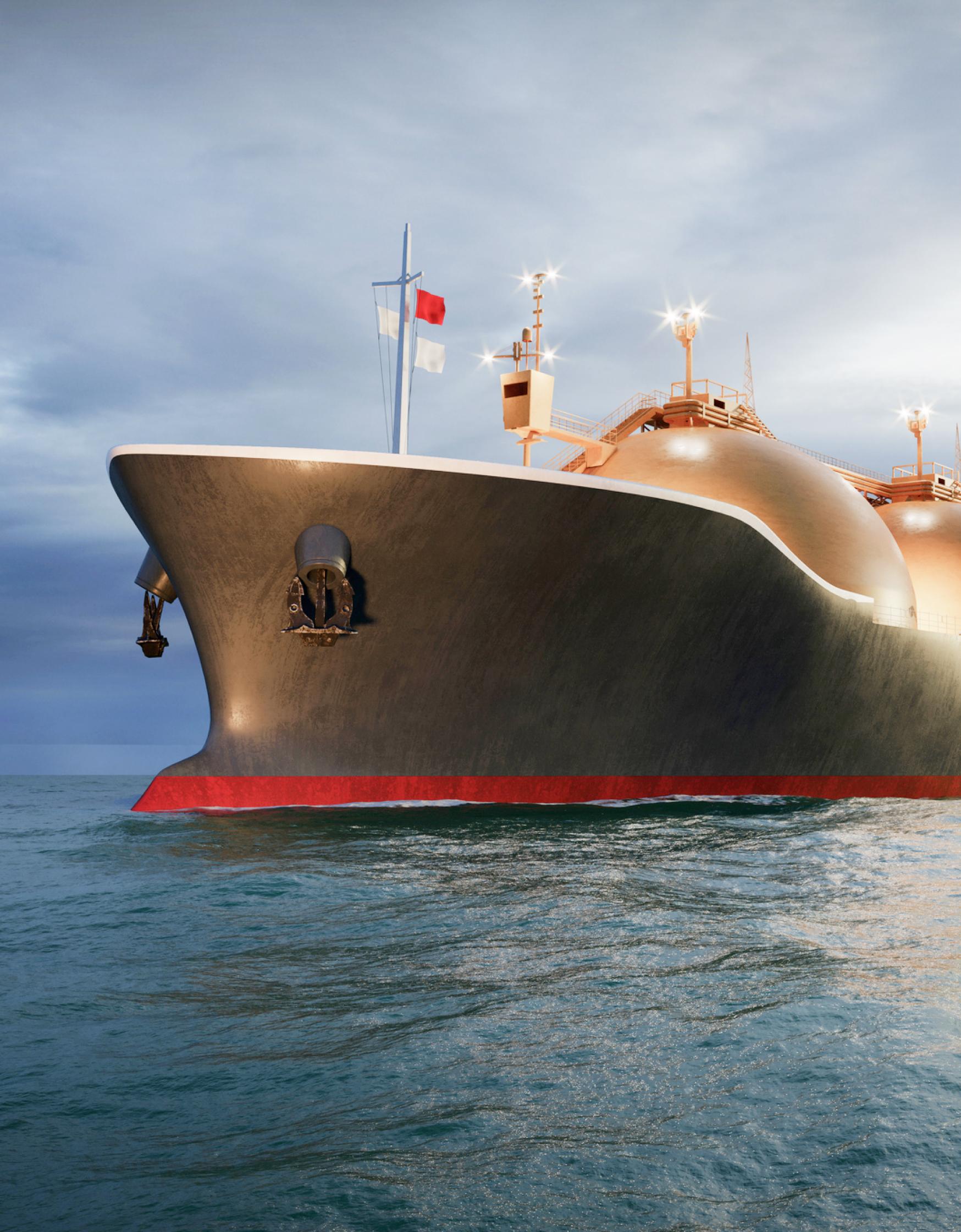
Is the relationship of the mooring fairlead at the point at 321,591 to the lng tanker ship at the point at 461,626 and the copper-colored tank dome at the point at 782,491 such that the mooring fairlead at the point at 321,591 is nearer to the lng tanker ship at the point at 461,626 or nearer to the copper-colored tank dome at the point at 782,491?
the lng tanker ship at the point at 461,626

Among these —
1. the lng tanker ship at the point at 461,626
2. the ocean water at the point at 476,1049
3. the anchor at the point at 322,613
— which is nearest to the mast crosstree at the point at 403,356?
the lng tanker ship at the point at 461,626

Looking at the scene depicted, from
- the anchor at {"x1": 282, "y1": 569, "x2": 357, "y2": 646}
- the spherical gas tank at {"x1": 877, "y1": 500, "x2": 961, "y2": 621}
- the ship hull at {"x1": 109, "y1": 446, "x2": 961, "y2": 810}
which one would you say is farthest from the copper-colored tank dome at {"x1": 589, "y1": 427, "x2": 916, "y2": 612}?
the anchor at {"x1": 282, "y1": 569, "x2": 357, "y2": 646}

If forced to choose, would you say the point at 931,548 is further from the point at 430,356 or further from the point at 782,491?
the point at 430,356

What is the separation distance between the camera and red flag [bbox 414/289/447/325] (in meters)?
16.5

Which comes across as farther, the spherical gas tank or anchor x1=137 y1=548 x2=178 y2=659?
the spherical gas tank

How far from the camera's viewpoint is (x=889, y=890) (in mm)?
7879

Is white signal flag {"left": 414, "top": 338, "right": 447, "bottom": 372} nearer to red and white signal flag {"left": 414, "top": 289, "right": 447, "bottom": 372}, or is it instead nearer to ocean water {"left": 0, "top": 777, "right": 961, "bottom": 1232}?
red and white signal flag {"left": 414, "top": 289, "right": 447, "bottom": 372}

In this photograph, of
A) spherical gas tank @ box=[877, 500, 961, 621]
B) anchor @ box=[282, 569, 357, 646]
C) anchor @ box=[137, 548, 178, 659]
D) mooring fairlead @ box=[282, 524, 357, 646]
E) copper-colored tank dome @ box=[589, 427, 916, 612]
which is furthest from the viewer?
spherical gas tank @ box=[877, 500, 961, 621]

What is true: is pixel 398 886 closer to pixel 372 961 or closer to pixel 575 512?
pixel 372 961

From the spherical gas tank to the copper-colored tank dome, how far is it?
5190 mm

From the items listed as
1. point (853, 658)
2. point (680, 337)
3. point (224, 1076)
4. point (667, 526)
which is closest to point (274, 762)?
point (667, 526)

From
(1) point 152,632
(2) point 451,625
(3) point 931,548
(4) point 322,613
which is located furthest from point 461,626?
(3) point 931,548

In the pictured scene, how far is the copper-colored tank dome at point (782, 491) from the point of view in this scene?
1870 cm

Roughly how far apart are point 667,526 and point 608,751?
10.9ft
